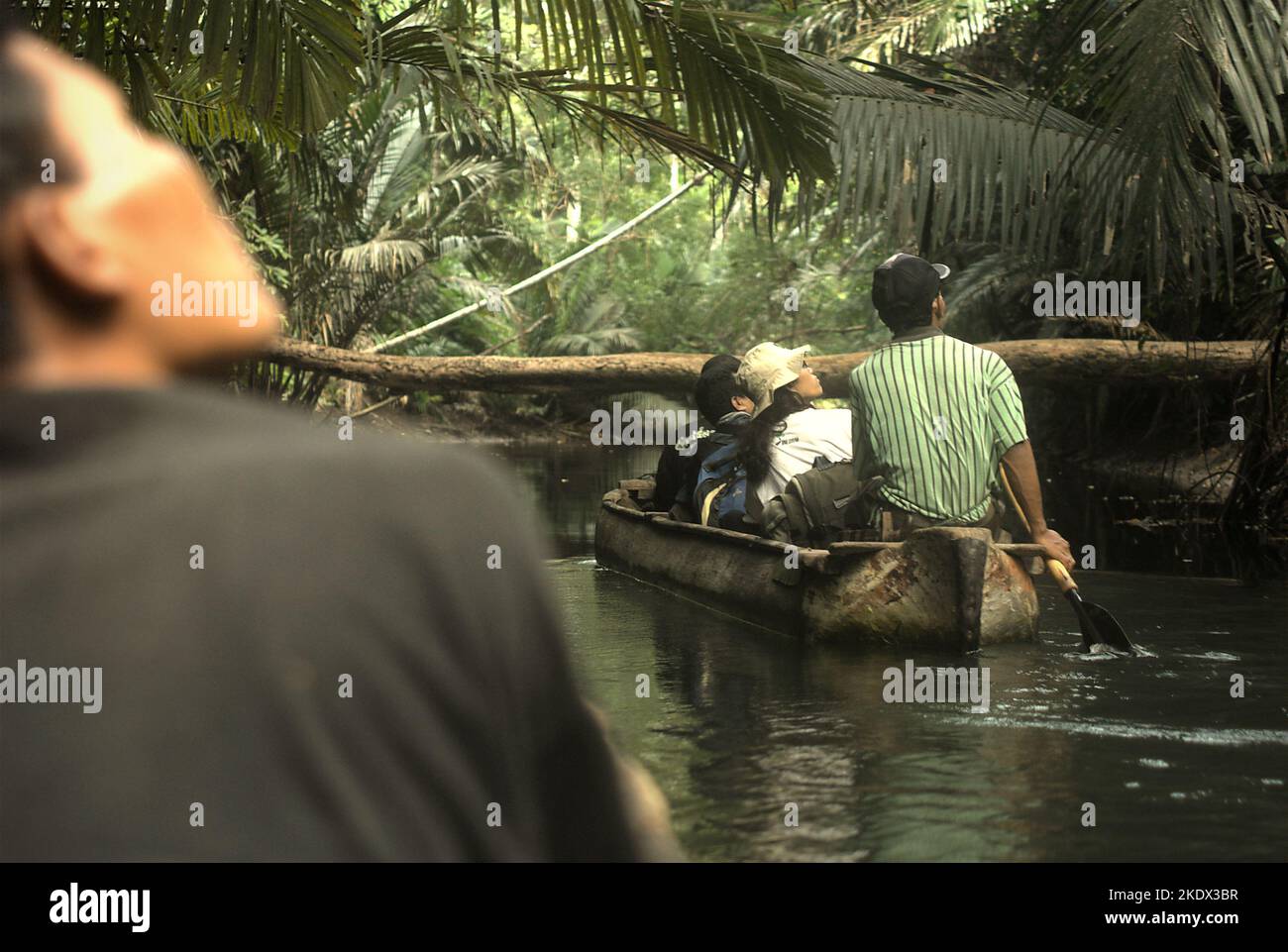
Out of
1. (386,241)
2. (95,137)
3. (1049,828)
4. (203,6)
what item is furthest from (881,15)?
(95,137)

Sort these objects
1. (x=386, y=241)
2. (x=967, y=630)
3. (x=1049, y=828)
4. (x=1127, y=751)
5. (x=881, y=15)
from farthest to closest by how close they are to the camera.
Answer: (x=386, y=241) → (x=881, y=15) → (x=967, y=630) → (x=1127, y=751) → (x=1049, y=828)

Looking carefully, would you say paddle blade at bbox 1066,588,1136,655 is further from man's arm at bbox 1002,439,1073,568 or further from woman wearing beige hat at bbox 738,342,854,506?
woman wearing beige hat at bbox 738,342,854,506

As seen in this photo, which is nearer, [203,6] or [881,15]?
[203,6]

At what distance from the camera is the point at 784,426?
370 inches

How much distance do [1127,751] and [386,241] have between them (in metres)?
18.0

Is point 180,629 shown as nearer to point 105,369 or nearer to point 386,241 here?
point 105,369

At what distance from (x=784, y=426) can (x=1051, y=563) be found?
212 cm

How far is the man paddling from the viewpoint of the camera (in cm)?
785

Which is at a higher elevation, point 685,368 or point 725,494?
point 685,368

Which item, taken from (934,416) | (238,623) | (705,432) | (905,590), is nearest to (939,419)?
(934,416)

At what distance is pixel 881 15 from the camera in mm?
20219

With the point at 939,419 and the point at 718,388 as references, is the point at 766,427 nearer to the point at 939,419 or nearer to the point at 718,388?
the point at 718,388

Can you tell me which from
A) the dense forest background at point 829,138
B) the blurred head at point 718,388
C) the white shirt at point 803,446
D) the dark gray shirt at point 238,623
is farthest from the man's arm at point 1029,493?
the dark gray shirt at point 238,623

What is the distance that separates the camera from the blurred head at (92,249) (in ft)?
2.76
